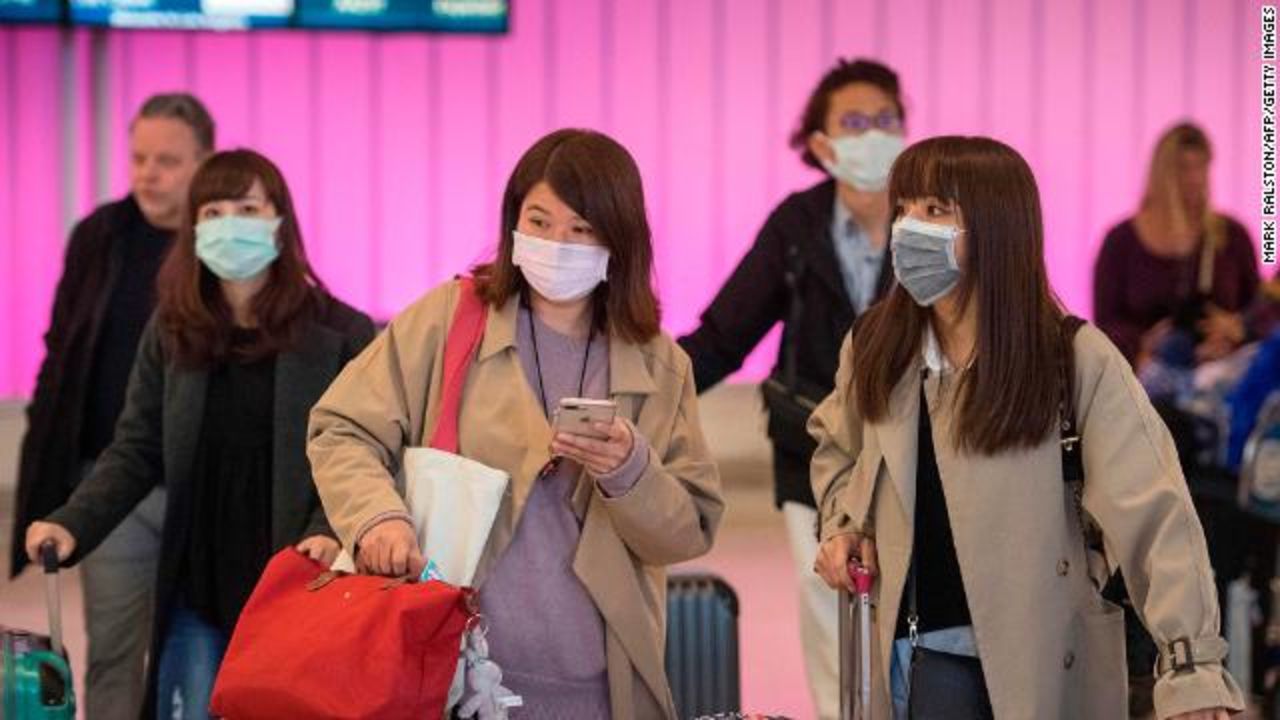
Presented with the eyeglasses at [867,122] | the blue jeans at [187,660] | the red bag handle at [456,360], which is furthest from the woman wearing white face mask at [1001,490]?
the eyeglasses at [867,122]

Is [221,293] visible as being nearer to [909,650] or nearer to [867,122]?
[867,122]

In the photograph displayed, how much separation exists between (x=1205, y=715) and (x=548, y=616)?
1023mm

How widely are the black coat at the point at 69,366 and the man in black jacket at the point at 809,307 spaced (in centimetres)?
143

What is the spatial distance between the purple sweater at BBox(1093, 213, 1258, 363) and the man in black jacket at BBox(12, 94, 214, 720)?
10.6ft

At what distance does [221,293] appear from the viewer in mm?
4551

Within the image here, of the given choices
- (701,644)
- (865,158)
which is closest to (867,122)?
(865,158)

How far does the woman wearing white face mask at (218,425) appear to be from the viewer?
169 inches

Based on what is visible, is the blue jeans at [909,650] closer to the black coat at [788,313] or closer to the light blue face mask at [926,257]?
the light blue face mask at [926,257]

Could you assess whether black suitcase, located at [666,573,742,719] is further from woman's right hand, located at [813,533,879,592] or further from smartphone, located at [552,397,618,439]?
smartphone, located at [552,397,618,439]

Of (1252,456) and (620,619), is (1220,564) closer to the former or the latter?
(1252,456)

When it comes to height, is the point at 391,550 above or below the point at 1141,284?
below

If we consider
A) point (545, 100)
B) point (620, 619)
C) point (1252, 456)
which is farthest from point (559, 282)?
point (545, 100)

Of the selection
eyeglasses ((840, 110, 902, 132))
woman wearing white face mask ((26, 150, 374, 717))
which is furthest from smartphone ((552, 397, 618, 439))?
eyeglasses ((840, 110, 902, 132))

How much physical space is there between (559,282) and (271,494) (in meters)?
1.11
